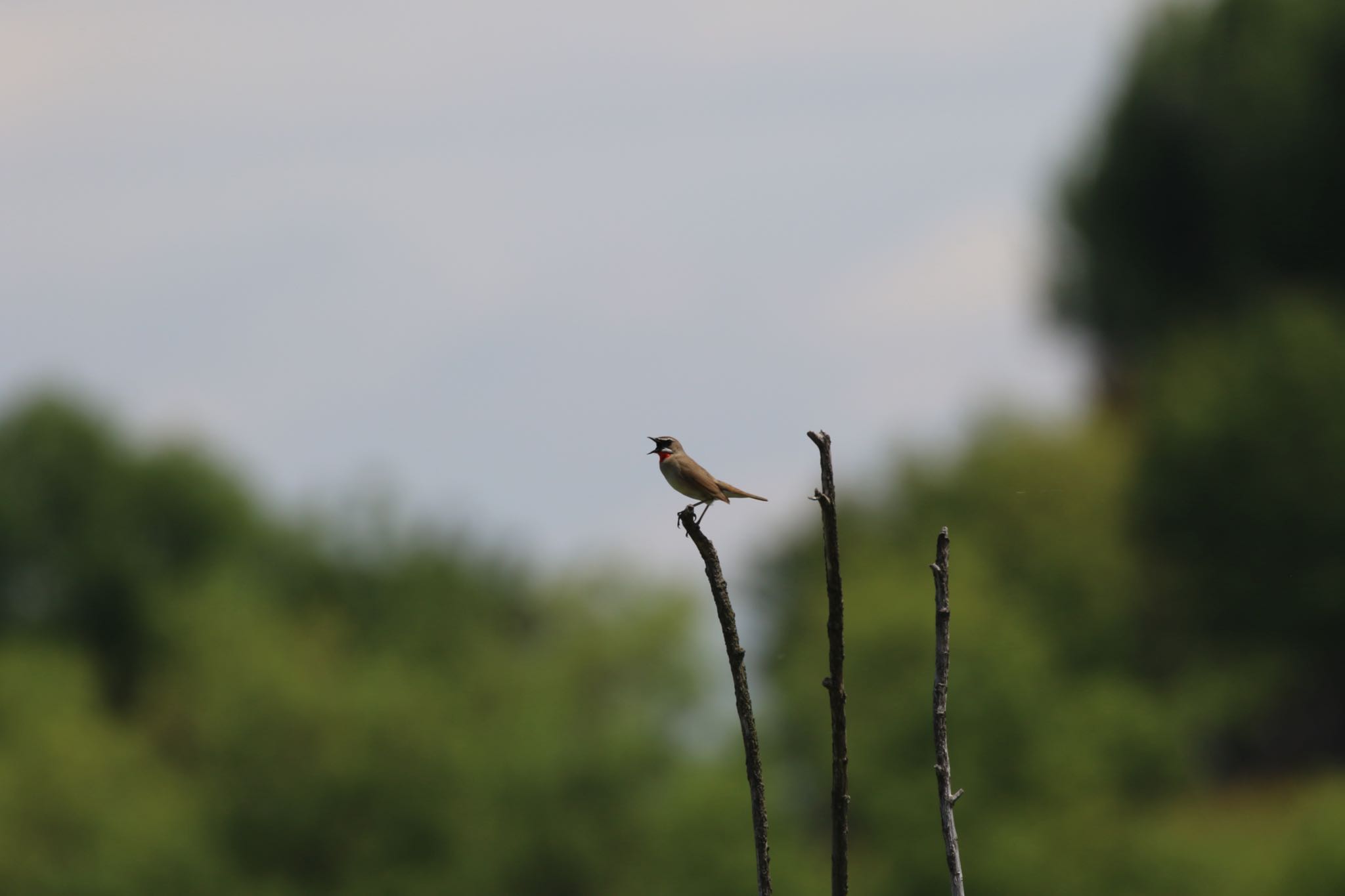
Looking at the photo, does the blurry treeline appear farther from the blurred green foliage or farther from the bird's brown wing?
the bird's brown wing

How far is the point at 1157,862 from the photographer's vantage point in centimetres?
5875

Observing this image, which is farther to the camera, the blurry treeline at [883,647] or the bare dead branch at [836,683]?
the blurry treeline at [883,647]

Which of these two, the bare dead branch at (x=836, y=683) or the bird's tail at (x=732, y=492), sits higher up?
the bird's tail at (x=732, y=492)

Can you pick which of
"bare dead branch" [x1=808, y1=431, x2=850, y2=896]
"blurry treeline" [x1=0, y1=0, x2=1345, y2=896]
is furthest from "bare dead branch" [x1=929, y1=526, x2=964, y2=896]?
"blurry treeline" [x1=0, y1=0, x2=1345, y2=896]

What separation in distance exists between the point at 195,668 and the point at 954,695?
39327mm

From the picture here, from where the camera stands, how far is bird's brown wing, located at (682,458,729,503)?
30.1 feet

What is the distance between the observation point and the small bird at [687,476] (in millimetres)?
9070

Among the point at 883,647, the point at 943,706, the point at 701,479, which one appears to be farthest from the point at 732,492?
the point at 883,647

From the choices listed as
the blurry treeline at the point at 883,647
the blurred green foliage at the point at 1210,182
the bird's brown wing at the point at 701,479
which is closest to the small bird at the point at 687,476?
the bird's brown wing at the point at 701,479

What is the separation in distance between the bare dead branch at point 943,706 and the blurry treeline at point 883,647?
170ft

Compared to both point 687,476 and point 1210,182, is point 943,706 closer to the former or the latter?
point 687,476

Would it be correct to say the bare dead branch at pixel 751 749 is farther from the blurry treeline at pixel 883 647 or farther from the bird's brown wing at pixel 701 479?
the blurry treeline at pixel 883 647

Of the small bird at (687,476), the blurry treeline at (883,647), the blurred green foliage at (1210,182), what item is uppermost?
the blurred green foliage at (1210,182)

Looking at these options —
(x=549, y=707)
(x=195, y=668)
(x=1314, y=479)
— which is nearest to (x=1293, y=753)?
(x=1314, y=479)
